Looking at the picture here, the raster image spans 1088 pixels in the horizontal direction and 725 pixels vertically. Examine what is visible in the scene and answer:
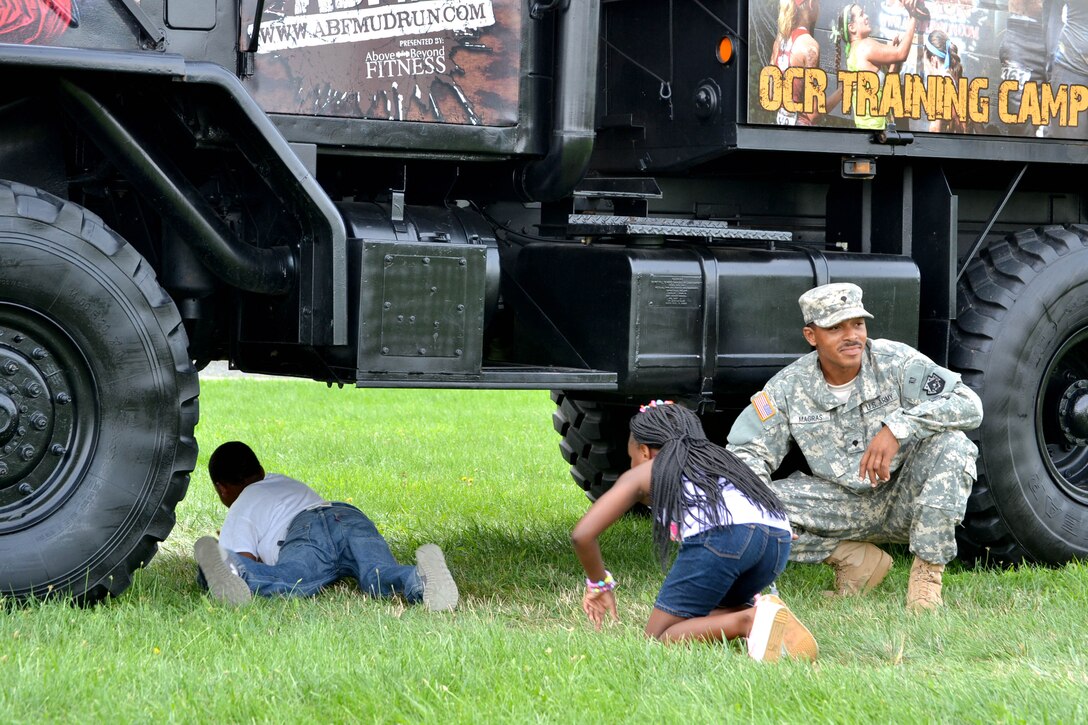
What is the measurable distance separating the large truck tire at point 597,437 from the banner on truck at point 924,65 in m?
1.89

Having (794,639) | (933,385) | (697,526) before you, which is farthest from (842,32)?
(794,639)

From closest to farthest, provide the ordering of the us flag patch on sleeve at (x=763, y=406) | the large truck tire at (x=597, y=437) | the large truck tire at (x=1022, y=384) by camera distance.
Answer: the us flag patch on sleeve at (x=763, y=406), the large truck tire at (x=1022, y=384), the large truck tire at (x=597, y=437)

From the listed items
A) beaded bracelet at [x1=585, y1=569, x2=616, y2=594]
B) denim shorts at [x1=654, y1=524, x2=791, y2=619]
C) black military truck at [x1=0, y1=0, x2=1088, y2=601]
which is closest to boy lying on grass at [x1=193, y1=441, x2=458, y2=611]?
black military truck at [x1=0, y1=0, x2=1088, y2=601]

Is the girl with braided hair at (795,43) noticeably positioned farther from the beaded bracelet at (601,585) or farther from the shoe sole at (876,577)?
the beaded bracelet at (601,585)

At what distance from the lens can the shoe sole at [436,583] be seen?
15.1 feet

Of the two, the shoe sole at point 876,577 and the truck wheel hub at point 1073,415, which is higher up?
the truck wheel hub at point 1073,415

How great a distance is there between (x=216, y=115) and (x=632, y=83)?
6.20ft

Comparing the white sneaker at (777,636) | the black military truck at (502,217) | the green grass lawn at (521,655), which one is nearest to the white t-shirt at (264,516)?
the green grass lawn at (521,655)

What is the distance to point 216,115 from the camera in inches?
174

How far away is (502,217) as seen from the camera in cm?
549

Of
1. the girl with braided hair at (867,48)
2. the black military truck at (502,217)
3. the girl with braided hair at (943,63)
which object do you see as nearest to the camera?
the black military truck at (502,217)

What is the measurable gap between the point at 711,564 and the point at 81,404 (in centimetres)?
189

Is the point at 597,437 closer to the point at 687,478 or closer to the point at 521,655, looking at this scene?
the point at 687,478

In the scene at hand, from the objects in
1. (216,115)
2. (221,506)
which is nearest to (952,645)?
(216,115)
